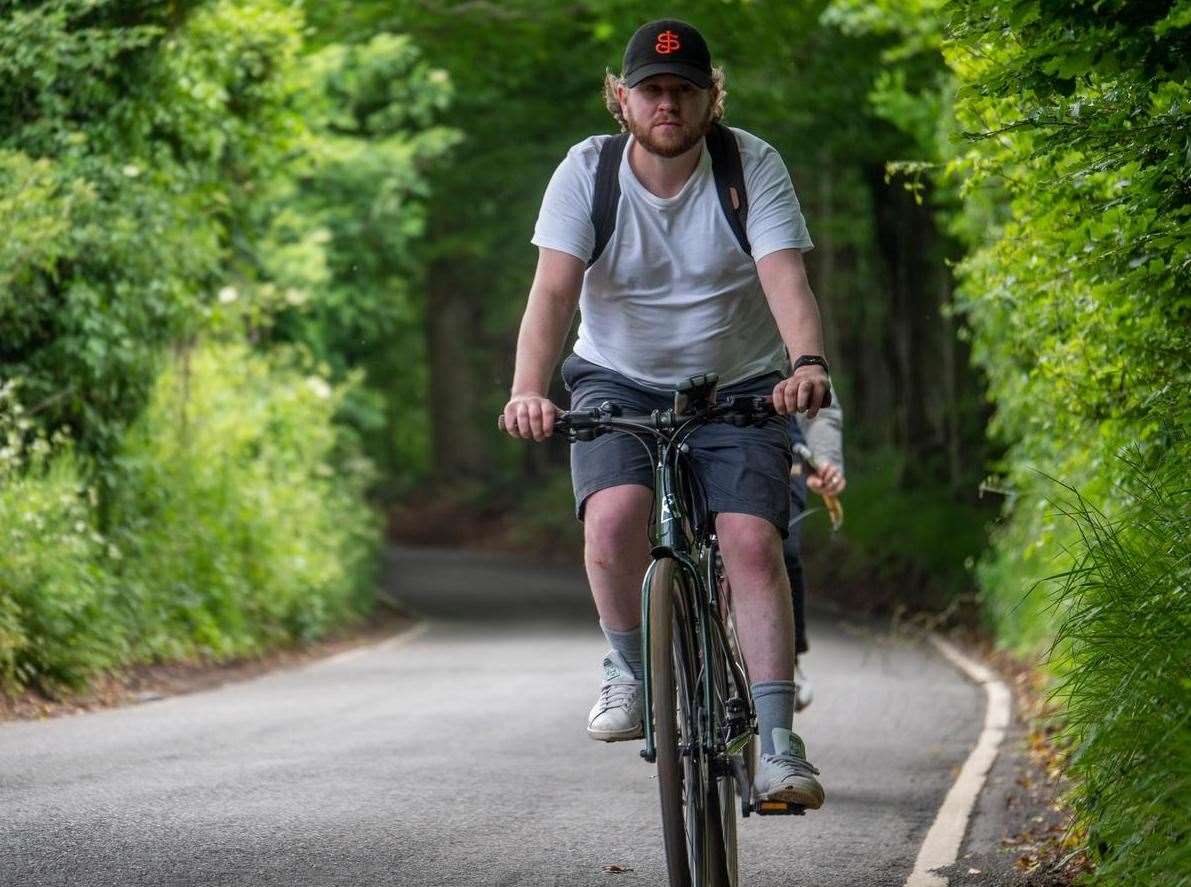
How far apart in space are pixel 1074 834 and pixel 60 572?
644 cm

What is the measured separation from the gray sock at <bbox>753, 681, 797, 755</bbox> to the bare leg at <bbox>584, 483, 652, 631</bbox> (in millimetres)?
257

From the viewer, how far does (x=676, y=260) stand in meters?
5.13

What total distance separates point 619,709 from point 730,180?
145 centimetres

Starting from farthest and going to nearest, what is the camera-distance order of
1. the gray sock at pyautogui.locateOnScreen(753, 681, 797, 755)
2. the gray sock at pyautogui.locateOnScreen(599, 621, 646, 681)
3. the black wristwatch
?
the gray sock at pyautogui.locateOnScreen(599, 621, 646, 681)
the gray sock at pyautogui.locateOnScreen(753, 681, 797, 755)
the black wristwatch

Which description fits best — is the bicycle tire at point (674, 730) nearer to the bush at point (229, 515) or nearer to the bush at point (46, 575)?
the bush at point (46, 575)

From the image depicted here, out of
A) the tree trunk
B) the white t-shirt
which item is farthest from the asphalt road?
the tree trunk

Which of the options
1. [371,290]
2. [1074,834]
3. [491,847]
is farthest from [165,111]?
[371,290]

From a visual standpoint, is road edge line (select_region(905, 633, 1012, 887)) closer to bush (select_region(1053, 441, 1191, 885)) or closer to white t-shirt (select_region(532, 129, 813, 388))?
bush (select_region(1053, 441, 1191, 885))

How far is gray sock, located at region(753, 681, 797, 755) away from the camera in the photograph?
4.93 meters

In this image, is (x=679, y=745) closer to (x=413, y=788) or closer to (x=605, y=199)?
(x=605, y=199)

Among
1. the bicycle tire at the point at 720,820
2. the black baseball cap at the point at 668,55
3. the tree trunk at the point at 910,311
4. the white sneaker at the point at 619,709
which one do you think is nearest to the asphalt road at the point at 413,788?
the bicycle tire at the point at 720,820

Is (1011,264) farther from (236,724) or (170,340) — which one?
(170,340)

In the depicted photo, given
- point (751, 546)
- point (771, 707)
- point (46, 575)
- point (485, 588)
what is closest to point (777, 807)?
point (771, 707)

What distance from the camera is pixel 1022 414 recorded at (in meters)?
11.5
